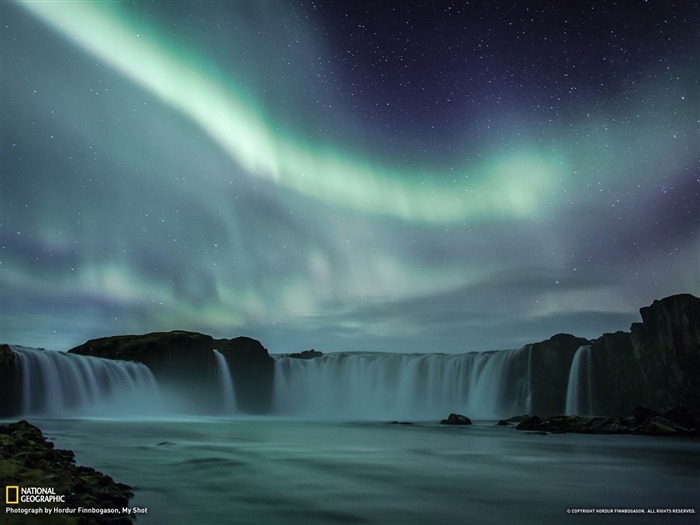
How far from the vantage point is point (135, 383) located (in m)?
58.1

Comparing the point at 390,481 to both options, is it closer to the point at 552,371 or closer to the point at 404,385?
the point at 552,371

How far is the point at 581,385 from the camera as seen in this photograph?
193 feet

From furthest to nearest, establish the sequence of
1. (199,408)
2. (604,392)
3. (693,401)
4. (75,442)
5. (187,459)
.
Answer: (199,408) < (604,392) < (693,401) < (75,442) < (187,459)

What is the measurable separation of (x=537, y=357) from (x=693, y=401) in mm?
19690

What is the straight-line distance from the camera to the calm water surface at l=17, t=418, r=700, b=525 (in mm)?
10484

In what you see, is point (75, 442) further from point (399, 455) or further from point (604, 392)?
point (604, 392)

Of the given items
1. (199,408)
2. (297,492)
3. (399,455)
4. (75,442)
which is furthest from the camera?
(199,408)

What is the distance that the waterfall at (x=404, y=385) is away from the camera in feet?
216

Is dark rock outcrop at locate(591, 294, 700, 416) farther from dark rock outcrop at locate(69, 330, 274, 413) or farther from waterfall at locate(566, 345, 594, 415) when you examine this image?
dark rock outcrop at locate(69, 330, 274, 413)

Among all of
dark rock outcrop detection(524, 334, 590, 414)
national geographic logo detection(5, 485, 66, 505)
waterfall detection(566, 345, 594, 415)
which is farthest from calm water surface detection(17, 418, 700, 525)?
dark rock outcrop detection(524, 334, 590, 414)

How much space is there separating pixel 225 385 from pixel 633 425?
53.7 m

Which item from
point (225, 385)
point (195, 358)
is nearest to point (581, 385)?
point (225, 385)

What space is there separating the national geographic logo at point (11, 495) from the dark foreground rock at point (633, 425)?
131ft

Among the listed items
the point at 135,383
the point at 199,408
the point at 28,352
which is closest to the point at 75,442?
the point at 28,352
